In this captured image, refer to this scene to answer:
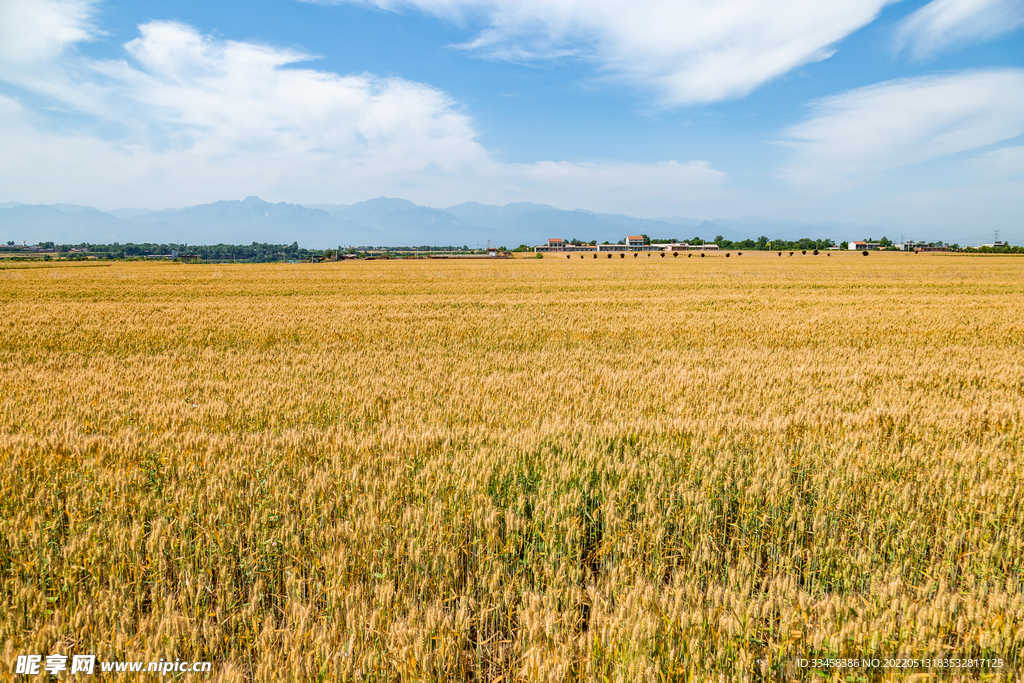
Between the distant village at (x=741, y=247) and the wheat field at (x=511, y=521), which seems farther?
the distant village at (x=741, y=247)

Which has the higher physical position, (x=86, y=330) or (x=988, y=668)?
(x=86, y=330)

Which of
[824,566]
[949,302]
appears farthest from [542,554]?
[949,302]

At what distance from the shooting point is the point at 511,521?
3.54 m

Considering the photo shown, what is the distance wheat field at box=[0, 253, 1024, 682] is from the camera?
8.32 feet

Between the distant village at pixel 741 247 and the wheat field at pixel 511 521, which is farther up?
the distant village at pixel 741 247

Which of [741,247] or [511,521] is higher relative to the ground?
[741,247]

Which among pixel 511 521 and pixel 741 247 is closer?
pixel 511 521

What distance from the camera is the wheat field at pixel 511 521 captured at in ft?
8.32

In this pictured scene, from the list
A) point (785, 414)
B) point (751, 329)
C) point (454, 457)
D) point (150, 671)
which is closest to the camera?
point (150, 671)

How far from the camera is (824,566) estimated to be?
3279mm

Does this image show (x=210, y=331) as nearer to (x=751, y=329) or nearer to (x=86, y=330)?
(x=86, y=330)

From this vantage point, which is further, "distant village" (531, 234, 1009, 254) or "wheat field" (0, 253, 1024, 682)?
"distant village" (531, 234, 1009, 254)

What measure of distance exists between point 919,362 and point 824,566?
28.9ft

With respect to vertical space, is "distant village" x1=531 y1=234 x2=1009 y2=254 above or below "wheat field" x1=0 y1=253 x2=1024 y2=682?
above
